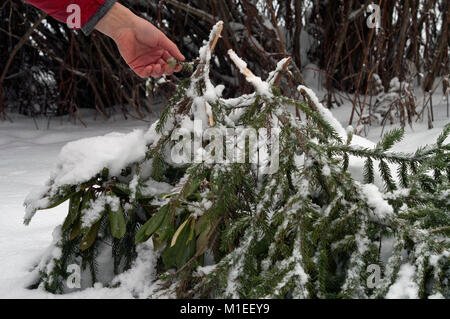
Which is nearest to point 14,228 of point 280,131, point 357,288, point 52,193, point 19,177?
point 52,193

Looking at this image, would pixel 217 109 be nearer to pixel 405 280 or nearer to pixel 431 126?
pixel 405 280

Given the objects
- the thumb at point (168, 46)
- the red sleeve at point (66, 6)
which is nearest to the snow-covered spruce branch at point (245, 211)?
the thumb at point (168, 46)

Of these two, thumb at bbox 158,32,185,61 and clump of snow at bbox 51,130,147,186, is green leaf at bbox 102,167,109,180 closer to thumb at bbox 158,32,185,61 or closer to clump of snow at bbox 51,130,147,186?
clump of snow at bbox 51,130,147,186

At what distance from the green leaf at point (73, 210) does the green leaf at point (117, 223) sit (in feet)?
0.24

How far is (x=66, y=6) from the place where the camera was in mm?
1079

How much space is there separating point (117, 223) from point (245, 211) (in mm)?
266

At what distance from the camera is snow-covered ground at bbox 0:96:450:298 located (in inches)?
39.0

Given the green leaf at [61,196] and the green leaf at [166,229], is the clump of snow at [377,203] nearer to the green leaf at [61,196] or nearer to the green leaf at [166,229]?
the green leaf at [166,229]

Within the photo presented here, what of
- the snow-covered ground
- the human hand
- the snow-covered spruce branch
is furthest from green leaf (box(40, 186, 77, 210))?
→ the human hand

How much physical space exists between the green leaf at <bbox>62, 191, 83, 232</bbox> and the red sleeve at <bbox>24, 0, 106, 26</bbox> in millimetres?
449

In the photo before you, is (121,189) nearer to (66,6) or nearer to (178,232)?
(178,232)

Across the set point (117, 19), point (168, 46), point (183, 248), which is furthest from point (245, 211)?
point (117, 19)

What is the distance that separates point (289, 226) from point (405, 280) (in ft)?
0.66

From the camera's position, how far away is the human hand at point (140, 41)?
43.8 inches
